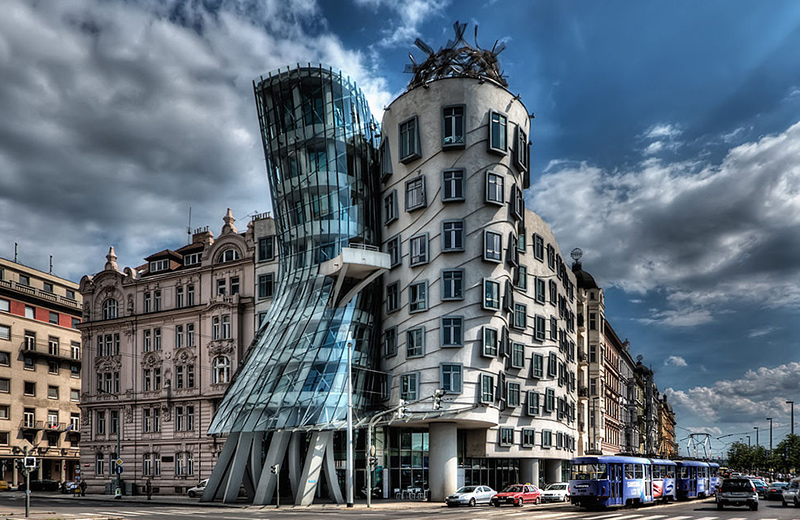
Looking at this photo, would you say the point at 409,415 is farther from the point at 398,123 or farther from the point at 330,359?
the point at 398,123

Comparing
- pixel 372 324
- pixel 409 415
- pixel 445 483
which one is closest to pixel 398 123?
pixel 372 324

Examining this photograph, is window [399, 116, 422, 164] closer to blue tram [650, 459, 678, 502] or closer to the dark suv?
blue tram [650, 459, 678, 502]

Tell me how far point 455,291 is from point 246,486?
20.0 meters

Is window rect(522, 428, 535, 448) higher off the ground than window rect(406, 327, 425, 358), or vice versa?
window rect(406, 327, 425, 358)

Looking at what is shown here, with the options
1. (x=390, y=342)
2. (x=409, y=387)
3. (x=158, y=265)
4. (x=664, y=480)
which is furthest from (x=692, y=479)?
(x=158, y=265)

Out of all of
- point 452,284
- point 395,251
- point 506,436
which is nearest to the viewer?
point 452,284

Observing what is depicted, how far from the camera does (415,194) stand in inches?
2302

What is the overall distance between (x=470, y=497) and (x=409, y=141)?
2587cm

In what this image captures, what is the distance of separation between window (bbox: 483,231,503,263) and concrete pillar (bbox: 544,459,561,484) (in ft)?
81.3

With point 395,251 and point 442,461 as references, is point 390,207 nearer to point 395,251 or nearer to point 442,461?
point 395,251

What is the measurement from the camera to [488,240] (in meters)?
56.0

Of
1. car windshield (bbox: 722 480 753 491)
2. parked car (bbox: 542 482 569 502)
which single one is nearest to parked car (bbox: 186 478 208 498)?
parked car (bbox: 542 482 569 502)

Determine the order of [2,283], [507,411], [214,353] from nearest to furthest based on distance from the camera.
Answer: [507,411] → [214,353] → [2,283]

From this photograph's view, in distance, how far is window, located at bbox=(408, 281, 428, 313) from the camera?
56.3 metres
